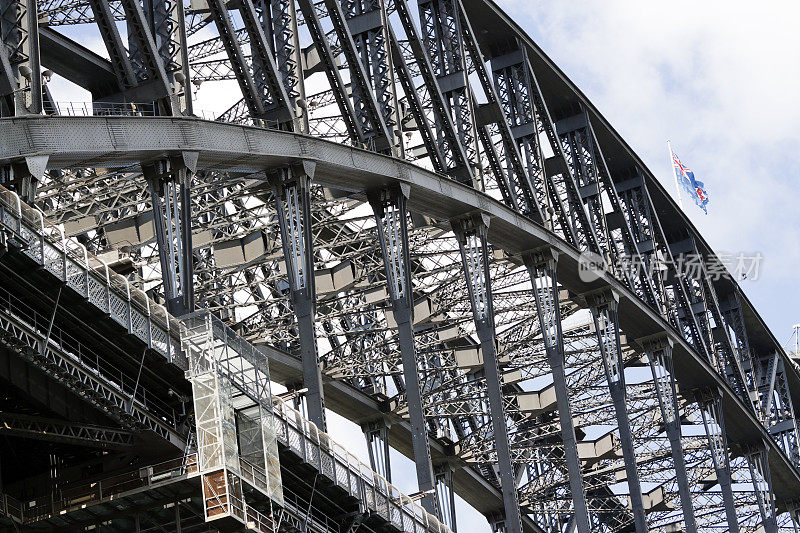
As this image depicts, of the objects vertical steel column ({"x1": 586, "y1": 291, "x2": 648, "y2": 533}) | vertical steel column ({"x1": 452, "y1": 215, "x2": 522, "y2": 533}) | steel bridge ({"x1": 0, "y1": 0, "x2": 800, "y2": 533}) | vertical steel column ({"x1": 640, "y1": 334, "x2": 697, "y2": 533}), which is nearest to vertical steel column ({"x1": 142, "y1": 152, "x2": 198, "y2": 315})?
steel bridge ({"x1": 0, "y1": 0, "x2": 800, "y2": 533})

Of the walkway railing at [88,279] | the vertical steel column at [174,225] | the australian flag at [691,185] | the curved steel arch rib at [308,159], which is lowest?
the walkway railing at [88,279]

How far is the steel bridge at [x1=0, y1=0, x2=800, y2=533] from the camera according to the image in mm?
40094

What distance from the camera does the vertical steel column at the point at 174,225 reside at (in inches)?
1661

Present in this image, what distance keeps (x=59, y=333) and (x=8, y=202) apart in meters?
3.92

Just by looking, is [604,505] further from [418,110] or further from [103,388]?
[103,388]

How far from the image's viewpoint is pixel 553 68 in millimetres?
74312

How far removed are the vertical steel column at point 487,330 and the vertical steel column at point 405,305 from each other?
11.5 ft

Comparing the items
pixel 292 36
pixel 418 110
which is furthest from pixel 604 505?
pixel 292 36

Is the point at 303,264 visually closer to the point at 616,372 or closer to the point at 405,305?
the point at 405,305

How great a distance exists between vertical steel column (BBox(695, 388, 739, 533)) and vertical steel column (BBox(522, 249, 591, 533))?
55.1 feet

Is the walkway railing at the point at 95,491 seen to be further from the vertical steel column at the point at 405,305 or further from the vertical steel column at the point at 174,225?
the vertical steel column at the point at 405,305

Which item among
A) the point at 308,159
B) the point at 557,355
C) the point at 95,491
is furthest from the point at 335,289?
the point at 95,491

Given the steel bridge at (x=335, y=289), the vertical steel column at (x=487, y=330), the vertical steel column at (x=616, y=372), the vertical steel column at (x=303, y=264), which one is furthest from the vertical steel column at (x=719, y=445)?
the vertical steel column at (x=303, y=264)

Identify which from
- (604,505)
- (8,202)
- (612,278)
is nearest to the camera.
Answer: (8,202)
